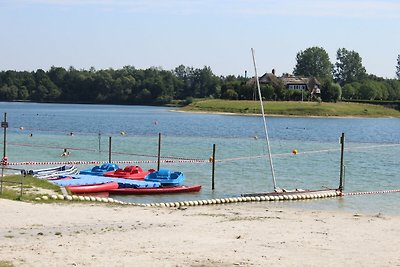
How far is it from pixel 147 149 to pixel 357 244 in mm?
53027

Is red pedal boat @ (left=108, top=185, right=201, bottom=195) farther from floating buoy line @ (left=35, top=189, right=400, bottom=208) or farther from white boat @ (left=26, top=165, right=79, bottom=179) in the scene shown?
white boat @ (left=26, top=165, right=79, bottom=179)

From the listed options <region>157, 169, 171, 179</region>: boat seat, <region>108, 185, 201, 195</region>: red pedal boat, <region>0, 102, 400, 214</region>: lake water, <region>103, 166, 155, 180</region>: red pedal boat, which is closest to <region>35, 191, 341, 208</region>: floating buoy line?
<region>0, 102, 400, 214</region>: lake water

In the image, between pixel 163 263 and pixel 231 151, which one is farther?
pixel 231 151

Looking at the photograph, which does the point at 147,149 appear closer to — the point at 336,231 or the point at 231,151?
the point at 231,151

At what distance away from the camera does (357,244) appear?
26328mm

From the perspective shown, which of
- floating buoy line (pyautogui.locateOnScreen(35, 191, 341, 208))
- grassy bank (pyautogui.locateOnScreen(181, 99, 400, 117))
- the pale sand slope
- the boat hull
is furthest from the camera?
grassy bank (pyautogui.locateOnScreen(181, 99, 400, 117))

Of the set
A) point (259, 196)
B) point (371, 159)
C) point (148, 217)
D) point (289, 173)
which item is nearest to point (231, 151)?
point (371, 159)

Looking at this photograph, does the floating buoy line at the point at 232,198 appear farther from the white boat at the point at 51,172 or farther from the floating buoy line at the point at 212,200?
the white boat at the point at 51,172

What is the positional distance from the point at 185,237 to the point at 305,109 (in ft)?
520

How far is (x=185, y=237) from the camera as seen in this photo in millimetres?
26000

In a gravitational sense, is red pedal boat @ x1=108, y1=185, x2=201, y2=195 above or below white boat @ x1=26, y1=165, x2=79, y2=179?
below

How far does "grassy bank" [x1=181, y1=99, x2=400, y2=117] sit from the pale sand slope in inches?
5820

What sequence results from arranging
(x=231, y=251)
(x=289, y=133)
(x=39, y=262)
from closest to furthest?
(x=39, y=262), (x=231, y=251), (x=289, y=133)

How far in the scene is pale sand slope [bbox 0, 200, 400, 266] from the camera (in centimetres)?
2208
